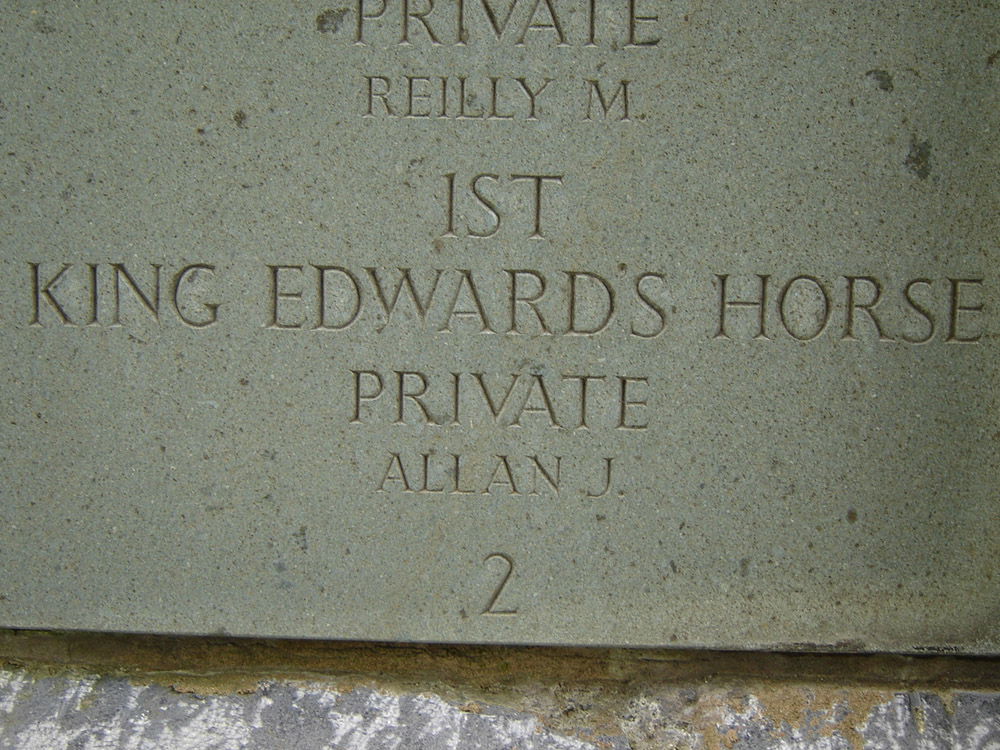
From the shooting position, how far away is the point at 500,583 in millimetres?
1808

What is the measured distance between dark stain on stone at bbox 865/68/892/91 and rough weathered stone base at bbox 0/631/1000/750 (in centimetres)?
112

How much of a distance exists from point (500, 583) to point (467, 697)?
250mm

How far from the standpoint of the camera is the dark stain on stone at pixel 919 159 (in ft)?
5.57

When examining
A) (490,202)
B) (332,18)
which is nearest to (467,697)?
(490,202)

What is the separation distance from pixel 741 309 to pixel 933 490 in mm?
515

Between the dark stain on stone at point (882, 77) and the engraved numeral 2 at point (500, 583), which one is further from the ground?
the dark stain on stone at point (882, 77)

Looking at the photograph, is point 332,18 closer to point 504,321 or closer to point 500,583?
point 504,321

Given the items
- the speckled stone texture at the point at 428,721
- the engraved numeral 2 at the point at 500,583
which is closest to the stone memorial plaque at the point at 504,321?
the engraved numeral 2 at the point at 500,583

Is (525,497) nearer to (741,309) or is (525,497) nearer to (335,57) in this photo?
(741,309)

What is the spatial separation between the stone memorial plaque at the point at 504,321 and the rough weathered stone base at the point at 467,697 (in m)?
0.09

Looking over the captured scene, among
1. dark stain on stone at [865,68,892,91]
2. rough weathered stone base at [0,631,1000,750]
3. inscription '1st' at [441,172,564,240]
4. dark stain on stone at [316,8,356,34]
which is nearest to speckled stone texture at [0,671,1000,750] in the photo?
rough weathered stone base at [0,631,1000,750]

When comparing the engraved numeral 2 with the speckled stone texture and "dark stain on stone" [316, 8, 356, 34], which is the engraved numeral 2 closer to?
the speckled stone texture

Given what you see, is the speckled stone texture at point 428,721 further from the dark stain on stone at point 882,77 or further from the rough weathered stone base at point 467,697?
the dark stain on stone at point 882,77

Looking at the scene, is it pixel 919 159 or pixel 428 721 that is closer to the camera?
pixel 919 159
